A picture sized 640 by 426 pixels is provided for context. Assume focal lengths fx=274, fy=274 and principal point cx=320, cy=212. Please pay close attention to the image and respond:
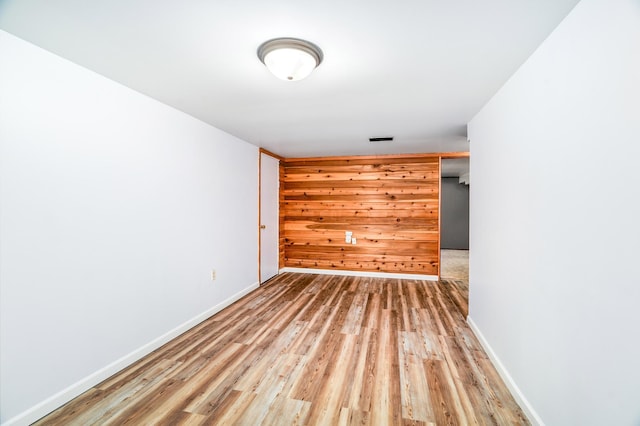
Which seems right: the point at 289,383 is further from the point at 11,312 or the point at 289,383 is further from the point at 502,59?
the point at 502,59

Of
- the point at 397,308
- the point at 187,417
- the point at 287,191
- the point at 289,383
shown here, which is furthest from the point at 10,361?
the point at 287,191

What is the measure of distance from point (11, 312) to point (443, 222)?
28.4 ft

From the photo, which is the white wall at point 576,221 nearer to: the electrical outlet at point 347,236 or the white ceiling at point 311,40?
the white ceiling at point 311,40

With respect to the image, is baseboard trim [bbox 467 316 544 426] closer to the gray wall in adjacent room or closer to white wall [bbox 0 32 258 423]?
white wall [bbox 0 32 258 423]

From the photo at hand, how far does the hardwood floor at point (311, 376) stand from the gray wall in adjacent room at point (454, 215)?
5402 millimetres

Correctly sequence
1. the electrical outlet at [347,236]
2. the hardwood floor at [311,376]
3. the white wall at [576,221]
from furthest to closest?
the electrical outlet at [347,236] → the hardwood floor at [311,376] → the white wall at [576,221]

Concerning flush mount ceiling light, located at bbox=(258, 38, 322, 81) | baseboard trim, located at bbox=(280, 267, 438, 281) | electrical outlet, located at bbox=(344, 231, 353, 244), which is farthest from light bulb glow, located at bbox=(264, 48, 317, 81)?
baseboard trim, located at bbox=(280, 267, 438, 281)

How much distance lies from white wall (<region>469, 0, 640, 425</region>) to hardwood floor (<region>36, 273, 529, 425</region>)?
46 centimetres

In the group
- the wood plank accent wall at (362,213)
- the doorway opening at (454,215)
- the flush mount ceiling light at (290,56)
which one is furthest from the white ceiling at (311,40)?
the doorway opening at (454,215)

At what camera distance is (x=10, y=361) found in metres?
1.51

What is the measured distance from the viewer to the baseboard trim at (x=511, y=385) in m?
1.57

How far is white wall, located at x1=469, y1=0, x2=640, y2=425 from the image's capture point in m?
0.98

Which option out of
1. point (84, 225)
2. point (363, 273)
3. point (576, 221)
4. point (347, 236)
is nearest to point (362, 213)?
point (347, 236)

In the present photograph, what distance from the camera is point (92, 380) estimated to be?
1922 mm
